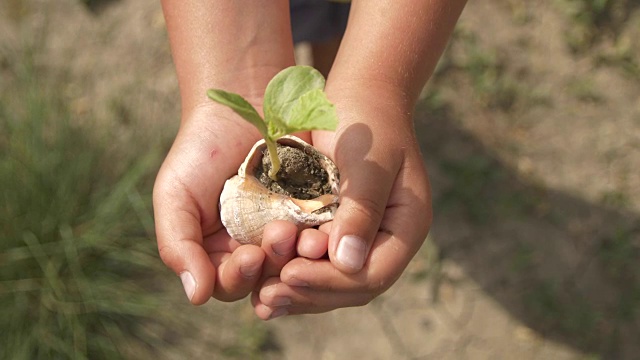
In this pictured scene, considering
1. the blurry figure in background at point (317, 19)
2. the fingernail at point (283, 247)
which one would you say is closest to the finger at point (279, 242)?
the fingernail at point (283, 247)

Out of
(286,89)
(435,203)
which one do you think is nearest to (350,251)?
(286,89)

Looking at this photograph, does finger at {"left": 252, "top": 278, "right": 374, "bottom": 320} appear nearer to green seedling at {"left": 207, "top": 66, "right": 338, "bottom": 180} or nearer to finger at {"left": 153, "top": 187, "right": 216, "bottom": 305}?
finger at {"left": 153, "top": 187, "right": 216, "bottom": 305}

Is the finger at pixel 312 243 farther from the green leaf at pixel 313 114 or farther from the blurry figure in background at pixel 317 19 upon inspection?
the blurry figure in background at pixel 317 19

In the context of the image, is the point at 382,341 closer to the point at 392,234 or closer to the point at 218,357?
the point at 218,357

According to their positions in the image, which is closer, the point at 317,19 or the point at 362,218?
the point at 362,218

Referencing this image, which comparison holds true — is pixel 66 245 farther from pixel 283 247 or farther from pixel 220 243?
pixel 283 247

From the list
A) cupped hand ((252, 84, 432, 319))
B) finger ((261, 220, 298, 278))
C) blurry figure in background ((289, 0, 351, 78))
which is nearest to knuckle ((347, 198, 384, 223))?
cupped hand ((252, 84, 432, 319))

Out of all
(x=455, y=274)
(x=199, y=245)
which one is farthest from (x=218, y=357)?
(x=199, y=245)
